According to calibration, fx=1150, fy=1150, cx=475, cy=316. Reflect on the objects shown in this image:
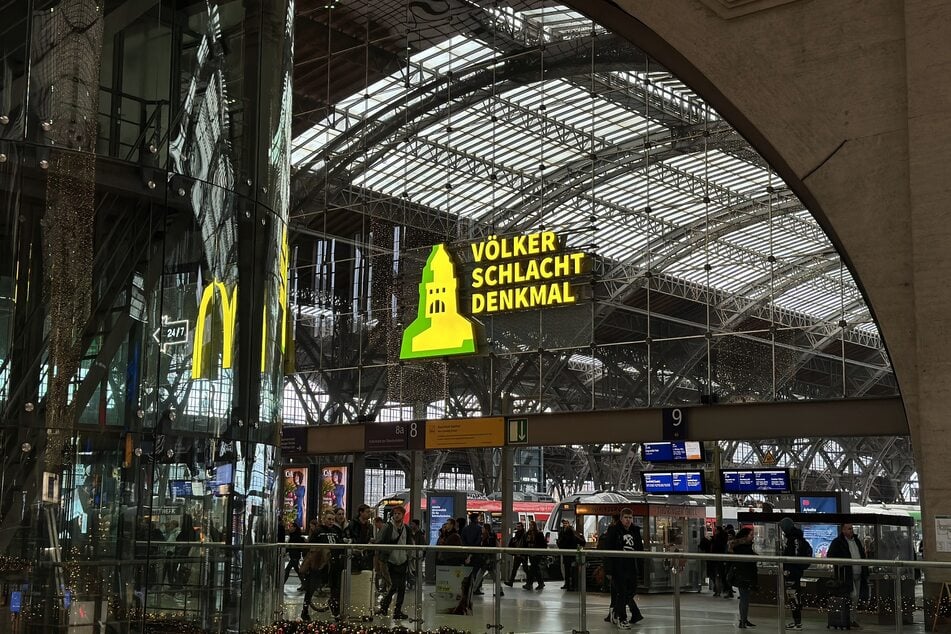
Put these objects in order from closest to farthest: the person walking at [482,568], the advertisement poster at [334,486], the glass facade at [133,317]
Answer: the glass facade at [133,317]
the person walking at [482,568]
the advertisement poster at [334,486]

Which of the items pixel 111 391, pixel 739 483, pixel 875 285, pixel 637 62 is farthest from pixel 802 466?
pixel 111 391

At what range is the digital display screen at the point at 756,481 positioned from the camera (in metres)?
23.9

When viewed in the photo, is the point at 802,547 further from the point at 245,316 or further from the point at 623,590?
the point at 245,316

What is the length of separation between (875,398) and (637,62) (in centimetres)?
910

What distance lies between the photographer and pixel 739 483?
2444cm

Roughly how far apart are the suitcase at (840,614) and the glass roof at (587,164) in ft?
41.6

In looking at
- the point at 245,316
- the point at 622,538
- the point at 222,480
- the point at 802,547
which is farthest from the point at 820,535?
the point at 222,480

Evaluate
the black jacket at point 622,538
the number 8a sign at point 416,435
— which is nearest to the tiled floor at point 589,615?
the black jacket at point 622,538

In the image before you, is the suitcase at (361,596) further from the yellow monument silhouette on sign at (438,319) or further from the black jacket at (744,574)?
the yellow monument silhouette on sign at (438,319)

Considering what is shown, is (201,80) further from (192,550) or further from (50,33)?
(192,550)

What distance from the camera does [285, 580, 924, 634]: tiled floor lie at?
31.2 feet

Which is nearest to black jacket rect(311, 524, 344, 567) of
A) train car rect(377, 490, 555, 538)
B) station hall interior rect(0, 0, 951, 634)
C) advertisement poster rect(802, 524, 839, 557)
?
station hall interior rect(0, 0, 951, 634)

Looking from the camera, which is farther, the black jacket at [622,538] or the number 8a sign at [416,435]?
the number 8a sign at [416,435]

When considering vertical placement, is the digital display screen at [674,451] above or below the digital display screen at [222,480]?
above
